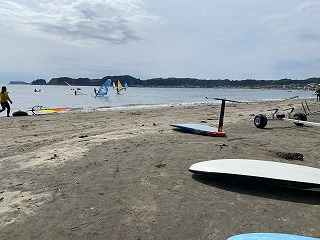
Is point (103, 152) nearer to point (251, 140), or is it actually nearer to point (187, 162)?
point (187, 162)

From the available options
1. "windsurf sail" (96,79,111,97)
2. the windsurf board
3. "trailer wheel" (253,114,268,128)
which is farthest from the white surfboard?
"windsurf sail" (96,79,111,97)

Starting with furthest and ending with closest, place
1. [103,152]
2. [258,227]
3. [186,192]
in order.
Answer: [103,152] < [186,192] < [258,227]

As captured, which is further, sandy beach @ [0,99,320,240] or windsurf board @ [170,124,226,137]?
windsurf board @ [170,124,226,137]

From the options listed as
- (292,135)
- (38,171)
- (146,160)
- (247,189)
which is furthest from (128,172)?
(292,135)

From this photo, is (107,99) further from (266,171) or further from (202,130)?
(266,171)

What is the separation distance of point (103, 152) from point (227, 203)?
3.58 meters

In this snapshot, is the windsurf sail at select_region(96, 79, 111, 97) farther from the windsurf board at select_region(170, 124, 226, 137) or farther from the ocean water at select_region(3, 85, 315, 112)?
the windsurf board at select_region(170, 124, 226, 137)

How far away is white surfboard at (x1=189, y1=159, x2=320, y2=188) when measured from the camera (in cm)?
454

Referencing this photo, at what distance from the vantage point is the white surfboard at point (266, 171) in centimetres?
454

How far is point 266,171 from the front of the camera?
4984 millimetres

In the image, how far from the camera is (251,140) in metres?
8.56

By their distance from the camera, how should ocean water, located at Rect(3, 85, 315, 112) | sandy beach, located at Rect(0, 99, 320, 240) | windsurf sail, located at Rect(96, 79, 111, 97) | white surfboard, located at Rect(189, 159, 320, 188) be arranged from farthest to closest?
windsurf sail, located at Rect(96, 79, 111, 97) → ocean water, located at Rect(3, 85, 315, 112) → white surfboard, located at Rect(189, 159, 320, 188) → sandy beach, located at Rect(0, 99, 320, 240)

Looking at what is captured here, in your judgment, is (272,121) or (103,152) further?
(272,121)

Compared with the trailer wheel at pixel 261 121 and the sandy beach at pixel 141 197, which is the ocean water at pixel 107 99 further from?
the sandy beach at pixel 141 197
